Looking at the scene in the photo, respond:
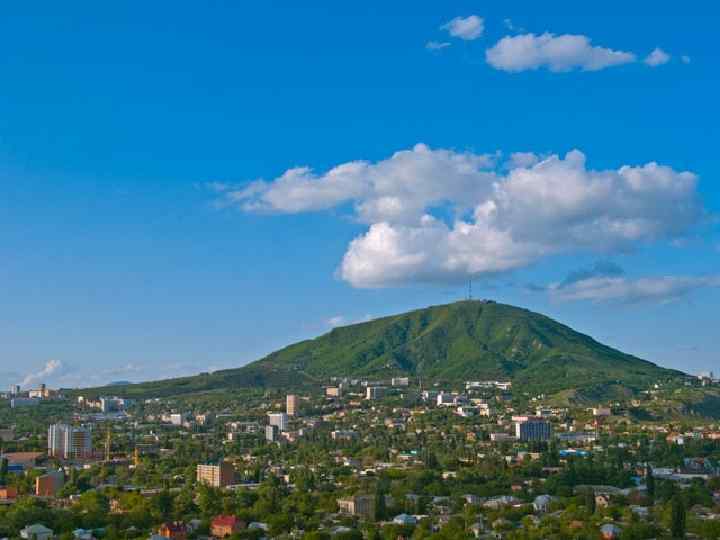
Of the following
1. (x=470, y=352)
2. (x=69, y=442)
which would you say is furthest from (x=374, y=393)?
(x=69, y=442)

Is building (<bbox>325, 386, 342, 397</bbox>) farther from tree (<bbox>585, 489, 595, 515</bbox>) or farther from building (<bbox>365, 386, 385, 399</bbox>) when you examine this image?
tree (<bbox>585, 489, 595, 515</bbox>)

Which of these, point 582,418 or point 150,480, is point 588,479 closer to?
point 150,480

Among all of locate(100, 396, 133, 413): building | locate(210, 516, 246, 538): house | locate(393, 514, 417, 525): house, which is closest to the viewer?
locate(210, 516, 246, 538): house

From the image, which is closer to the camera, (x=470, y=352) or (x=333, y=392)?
(x=333, y=392)

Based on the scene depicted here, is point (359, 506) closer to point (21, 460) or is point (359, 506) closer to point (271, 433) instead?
point (21, 460)

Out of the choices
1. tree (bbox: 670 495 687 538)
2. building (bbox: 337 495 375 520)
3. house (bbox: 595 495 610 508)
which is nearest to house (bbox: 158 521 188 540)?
building (bbox: 337 495 375 520)
